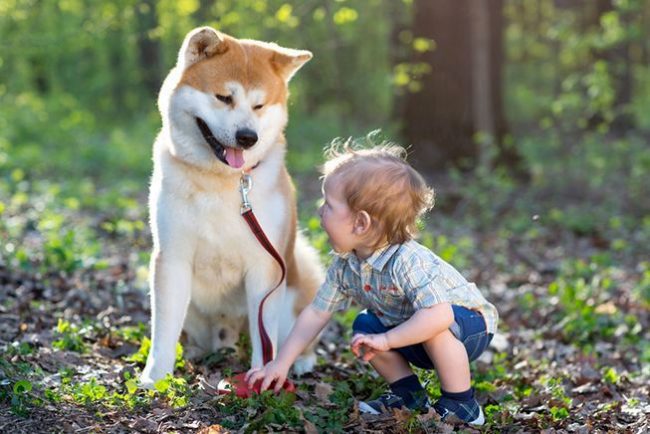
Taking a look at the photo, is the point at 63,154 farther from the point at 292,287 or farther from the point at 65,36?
the point at 292,287

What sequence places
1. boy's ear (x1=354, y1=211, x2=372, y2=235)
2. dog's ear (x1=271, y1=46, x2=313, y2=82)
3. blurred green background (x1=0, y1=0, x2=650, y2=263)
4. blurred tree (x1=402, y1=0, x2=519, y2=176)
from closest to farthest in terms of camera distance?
1. boy's ear (x1=354, y1=211, x2=372, y2=235)
2. dog's ear (x1=271, y1=46, x2=313, y2=82)
3. blurred green background (x1=0, y1=0, x2=650, y2=263)
4. blurred tree (x1=402, y1=0, x2=519, y2=176)

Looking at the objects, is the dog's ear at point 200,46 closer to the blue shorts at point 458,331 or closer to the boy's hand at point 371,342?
the blue shorts at point 458,331

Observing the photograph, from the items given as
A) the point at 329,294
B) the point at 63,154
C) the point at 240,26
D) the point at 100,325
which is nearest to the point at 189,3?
the point at 240,26

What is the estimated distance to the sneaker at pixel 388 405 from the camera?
3.65 meters

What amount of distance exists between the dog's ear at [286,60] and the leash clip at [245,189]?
0.55m

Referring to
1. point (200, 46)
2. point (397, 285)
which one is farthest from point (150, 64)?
point (397, 285)

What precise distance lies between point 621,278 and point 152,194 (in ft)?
15.0

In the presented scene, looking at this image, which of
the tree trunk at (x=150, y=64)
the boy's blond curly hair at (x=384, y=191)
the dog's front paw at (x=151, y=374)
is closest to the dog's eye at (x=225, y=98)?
the boy's blond curly hair at (x=384, y=191)

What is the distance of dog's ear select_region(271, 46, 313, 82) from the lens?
4.14 m

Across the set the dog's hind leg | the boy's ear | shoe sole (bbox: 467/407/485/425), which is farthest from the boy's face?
the dog's hind leg

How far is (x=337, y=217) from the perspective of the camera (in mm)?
3459

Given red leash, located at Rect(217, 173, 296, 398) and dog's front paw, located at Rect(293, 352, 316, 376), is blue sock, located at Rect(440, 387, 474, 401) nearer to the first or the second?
red leash, located at Rect(217, 173, 296, 398)

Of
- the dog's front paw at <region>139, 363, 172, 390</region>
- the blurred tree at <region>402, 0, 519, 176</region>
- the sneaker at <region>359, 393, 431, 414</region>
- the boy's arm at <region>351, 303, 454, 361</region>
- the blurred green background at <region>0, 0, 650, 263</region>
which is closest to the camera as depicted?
the boy's arm at <region>351, 303, 454, 361</region>

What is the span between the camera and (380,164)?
3443mm
